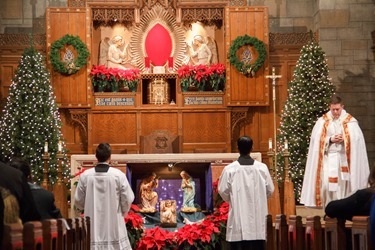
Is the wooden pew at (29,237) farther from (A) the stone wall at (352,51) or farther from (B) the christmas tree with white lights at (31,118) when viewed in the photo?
(A) the stone wall at (352,51)

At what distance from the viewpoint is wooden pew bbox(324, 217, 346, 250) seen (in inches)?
220

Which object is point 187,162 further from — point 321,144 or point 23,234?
point 23,234

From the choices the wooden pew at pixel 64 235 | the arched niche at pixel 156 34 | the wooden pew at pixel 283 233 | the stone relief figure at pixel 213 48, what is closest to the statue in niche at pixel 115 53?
the arched niche at pixel 156 34

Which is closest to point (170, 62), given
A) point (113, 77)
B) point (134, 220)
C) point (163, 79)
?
point (163, 79)

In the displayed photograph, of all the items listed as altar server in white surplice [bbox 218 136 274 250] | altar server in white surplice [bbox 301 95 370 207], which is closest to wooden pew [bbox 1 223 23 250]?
altar server in white surplice [bbox 218 136 274 250]

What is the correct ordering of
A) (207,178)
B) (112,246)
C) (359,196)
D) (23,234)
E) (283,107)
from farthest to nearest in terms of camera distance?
(283,107) < (207,178) < (112,246) < (359,196) < (23,234)

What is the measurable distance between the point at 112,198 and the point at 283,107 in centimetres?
899

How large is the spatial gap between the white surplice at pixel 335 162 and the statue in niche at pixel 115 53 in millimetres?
7770

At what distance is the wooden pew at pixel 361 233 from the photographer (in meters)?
5.15

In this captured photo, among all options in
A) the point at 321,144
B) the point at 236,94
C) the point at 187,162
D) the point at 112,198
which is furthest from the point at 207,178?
the point at 236,94

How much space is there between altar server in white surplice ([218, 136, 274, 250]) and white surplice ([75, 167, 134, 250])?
1.16m

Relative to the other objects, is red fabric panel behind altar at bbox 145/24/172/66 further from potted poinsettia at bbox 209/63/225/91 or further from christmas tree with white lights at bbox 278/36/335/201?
christmas tree with white lights at bbox 278/36/335/201

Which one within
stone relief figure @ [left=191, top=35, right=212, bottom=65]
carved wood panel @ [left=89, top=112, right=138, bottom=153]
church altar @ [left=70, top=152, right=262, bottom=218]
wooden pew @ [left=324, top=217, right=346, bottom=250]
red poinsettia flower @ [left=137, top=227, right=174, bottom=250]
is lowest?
red poinsettia flower @ [left=137, top=227, right=174, bottom=250]

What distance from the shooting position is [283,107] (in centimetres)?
1762
